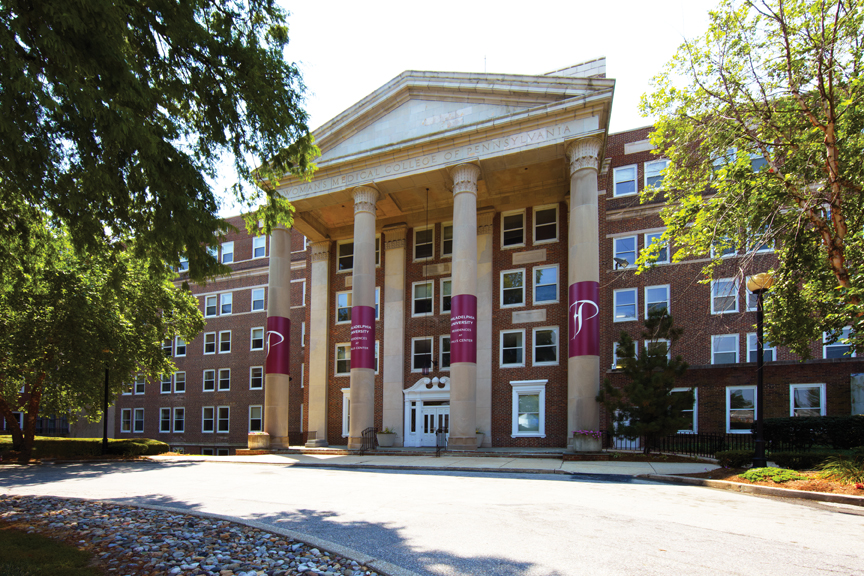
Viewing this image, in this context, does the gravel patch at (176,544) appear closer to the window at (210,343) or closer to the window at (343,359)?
the window at (343,359)

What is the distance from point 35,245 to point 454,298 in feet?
50.2

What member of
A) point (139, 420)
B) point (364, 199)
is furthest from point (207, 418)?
point (364, 199)

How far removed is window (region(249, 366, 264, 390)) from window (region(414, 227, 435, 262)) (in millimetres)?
16089

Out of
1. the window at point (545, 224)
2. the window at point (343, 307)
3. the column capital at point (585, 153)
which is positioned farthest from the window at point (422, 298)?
the column capital at point (585, 153)

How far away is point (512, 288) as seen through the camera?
2902cm

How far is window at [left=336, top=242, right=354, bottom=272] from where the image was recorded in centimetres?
3366

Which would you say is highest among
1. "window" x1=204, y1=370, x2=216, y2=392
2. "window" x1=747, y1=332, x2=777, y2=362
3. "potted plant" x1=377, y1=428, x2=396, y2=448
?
"window" x1=747, y1=332, x2=777, y2=362

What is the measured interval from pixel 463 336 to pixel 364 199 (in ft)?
28.9

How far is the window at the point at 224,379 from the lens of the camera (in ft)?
136

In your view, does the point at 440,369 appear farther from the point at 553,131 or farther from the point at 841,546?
the point at 841,546

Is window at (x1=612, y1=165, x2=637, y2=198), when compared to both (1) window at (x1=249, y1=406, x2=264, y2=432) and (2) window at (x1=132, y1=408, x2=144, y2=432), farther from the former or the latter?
(2) window at (x1=132, y1=408, x2=144, y2=432)

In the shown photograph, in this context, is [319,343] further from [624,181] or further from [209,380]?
[624,181]

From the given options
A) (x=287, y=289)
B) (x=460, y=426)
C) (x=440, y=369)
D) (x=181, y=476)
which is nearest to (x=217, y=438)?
(x=287, y=289)

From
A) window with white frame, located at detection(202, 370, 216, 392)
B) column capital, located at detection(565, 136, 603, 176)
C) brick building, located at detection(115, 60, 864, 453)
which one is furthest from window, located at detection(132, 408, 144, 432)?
column capital, located at detection(565, 136, 603, 176)
